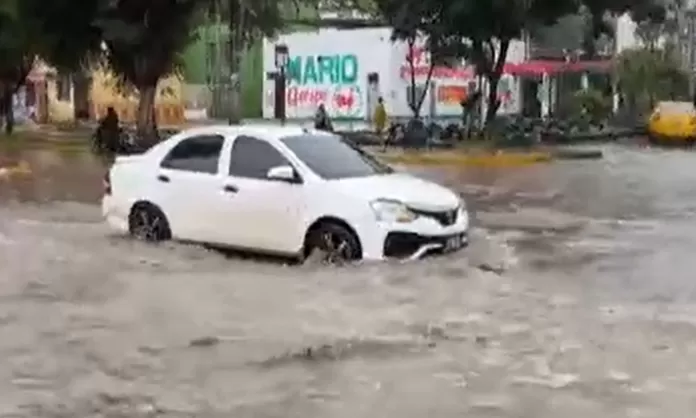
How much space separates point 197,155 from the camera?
55.9 feet

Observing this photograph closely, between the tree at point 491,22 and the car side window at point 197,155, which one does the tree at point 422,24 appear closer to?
the tree at point 491,22

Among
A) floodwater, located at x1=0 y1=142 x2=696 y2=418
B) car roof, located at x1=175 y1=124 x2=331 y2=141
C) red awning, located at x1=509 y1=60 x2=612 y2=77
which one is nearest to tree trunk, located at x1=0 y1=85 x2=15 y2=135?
red awning, located at x1=509 y1=60 x2=612 y2=77

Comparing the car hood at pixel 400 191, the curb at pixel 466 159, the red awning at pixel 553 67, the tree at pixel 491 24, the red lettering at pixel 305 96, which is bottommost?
the curb at pixel 466 159

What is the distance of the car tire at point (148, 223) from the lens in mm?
17297

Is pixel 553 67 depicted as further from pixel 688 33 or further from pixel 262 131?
pixel 262 131

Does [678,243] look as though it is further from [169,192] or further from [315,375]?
[315,375]

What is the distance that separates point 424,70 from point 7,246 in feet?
148

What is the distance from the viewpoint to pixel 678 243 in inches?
745

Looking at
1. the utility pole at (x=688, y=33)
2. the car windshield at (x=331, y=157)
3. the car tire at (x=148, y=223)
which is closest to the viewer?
the car windshield at (x=331, y=157)

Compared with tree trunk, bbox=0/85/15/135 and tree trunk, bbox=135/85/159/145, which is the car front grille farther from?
tree trunk, bbox=0/85/15/135

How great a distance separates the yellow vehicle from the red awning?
12.6 meters

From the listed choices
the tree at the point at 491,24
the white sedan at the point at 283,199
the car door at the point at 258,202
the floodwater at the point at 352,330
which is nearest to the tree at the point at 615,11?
the tree at the point at 491,24

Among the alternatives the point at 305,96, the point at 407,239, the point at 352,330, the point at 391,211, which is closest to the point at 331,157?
the point at 391,211

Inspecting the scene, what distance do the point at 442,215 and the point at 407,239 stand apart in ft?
1.83
